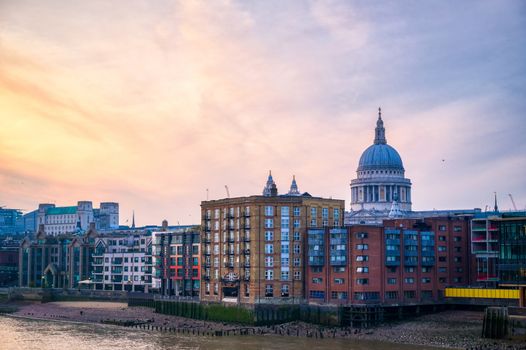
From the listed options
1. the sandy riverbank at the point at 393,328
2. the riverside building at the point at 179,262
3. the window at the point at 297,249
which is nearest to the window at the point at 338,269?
the window at the point at 297,249

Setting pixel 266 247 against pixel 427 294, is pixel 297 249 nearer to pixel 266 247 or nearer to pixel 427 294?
pixel 266 247

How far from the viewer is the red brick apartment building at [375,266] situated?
15238 centimetres

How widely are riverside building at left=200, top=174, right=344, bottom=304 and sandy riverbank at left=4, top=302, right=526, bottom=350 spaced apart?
7.78 meters

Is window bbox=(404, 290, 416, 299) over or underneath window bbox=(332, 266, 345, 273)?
underneath

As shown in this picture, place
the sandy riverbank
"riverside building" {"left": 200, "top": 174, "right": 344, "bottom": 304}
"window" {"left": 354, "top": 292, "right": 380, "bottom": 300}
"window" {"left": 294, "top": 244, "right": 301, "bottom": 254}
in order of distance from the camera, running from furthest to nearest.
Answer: "window" {"left": 294, "top": 244, "right": 301, "bottom": 254}, "riverside building" {"left": 200, "top": 174, "right": 344, "bottom": 304}, "window" {"left": 354, "top": 292, "right": 380, "bottom": 300}, the sandy riverbank

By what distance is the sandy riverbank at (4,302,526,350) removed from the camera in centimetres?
12600

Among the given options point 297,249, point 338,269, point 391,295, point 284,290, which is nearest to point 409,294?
point 391,295

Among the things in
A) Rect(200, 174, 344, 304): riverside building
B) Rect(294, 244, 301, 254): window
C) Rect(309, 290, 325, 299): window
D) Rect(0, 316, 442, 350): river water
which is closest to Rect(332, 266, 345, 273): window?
Rect(309, 290, 325, 299): window

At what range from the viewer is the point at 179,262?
191750 mm

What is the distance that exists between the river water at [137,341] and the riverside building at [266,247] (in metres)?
19.5

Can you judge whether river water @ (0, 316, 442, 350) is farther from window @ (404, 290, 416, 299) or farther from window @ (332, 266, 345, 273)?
window @ (404, 290, 416, 299)

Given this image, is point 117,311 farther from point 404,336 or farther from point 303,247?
point 404,336

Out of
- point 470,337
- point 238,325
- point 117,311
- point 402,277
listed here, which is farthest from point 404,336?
point 117,311

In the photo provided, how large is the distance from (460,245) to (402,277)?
2058cm
